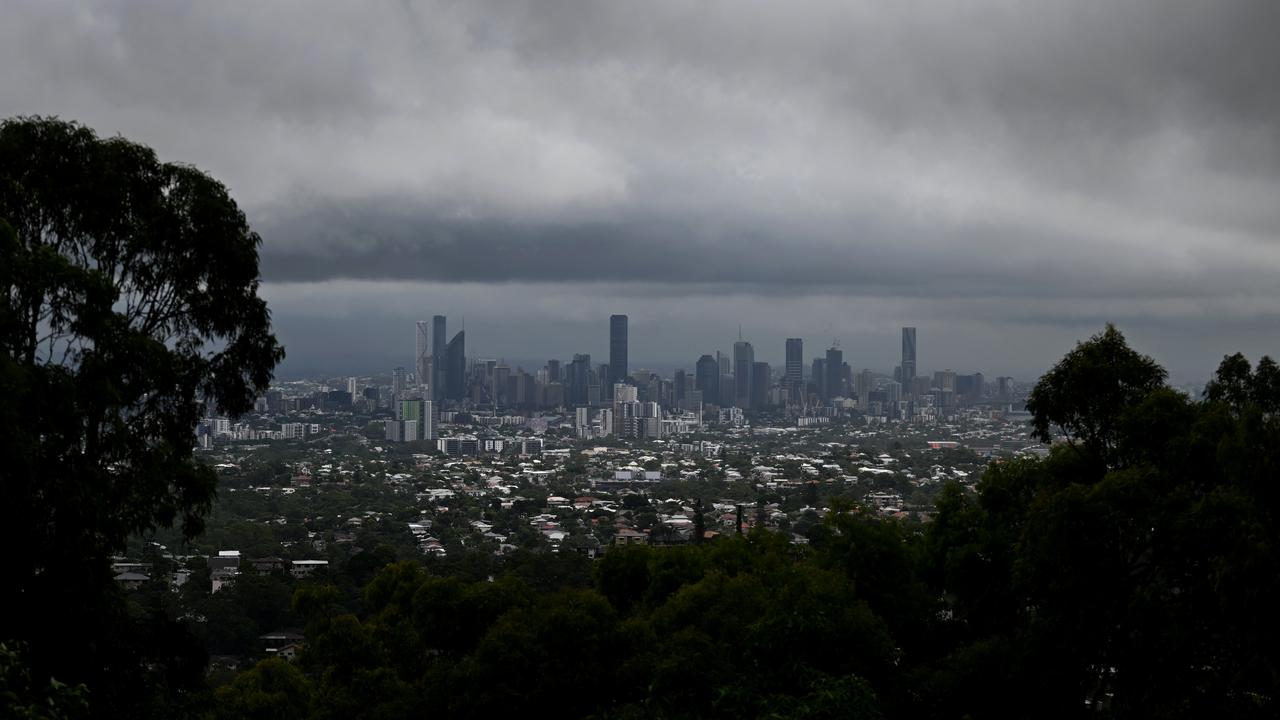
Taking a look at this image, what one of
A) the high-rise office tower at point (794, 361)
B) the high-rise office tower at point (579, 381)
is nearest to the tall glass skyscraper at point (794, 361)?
the high-rise office tower at point (794, 361)

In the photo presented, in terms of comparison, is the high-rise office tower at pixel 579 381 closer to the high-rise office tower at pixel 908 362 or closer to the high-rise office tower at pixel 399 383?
the high-rise office tower at pixel 399 383

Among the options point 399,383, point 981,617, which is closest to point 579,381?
point 399,383

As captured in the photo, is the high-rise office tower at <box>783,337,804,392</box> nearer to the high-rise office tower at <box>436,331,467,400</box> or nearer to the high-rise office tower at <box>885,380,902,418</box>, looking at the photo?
the high-rise office tower at <box>885,380,902,418</box>

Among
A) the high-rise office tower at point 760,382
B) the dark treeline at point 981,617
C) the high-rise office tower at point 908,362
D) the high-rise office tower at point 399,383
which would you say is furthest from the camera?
the high-rise office tower at point 760,382

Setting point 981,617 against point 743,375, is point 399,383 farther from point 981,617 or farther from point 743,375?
point 981,617

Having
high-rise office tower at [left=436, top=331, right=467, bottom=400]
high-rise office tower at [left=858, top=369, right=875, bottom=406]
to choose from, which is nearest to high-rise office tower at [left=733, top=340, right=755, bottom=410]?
high-rise office tower at [left=858, top=369, right=875, bottom=406]
